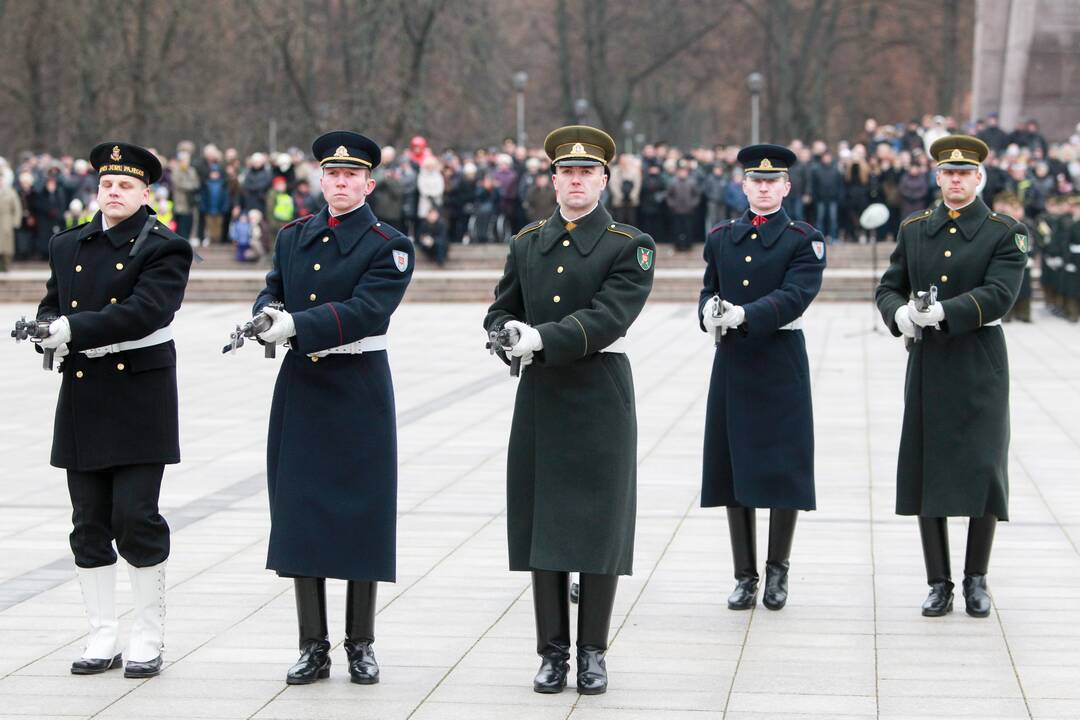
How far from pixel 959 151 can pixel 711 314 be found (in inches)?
48.9

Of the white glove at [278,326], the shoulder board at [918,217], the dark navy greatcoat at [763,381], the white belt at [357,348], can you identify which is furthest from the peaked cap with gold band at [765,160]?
the white glove at [278,326]

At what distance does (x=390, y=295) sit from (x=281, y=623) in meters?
1.76

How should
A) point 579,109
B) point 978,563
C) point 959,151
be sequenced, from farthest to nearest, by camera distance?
point 579,109
point 978,563
point 959,151

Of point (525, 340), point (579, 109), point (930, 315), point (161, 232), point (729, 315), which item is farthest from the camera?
point (579, 109)

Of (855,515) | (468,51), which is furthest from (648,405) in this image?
(468,51)

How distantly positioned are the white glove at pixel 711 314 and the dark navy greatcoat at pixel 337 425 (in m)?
1.53

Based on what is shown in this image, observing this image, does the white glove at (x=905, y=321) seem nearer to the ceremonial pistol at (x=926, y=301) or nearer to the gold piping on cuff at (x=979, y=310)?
the ceremonial pistol at (x=926, y=301)

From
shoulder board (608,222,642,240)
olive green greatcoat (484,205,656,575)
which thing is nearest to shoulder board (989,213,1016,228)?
olive green greatcoat (484,205,656,575)

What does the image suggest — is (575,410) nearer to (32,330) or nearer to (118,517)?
(118,517)

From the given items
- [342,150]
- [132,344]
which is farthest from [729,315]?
[132,344]

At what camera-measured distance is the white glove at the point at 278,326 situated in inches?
254

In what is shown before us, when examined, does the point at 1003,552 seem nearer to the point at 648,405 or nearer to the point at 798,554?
the point at 798,554

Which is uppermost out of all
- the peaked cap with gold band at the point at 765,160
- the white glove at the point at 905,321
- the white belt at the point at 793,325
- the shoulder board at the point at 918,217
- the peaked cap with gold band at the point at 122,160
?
the peaked cap with gold band at the point at 122,160

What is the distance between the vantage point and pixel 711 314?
7.88 m
